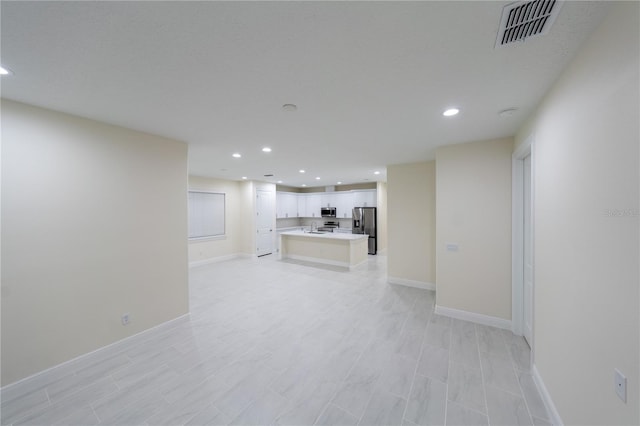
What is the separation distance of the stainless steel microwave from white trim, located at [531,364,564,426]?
23.7ft

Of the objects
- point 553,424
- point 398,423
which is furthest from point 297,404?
point 553,424

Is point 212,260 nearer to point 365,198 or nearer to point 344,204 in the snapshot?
point 344,204

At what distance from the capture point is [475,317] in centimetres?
322

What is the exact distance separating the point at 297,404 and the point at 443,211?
9.85 ft

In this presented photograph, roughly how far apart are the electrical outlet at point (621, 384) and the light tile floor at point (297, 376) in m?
0.96

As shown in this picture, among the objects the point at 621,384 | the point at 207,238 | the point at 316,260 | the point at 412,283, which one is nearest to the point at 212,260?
the point at 207,238

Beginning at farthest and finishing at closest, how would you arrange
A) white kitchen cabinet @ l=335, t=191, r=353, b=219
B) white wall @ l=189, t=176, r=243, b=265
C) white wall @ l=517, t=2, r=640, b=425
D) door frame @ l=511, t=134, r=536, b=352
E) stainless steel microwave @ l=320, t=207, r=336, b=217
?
stainless steel microwave @ l=320, t=207, r=336, b=217
white kitchen cabinet @ l=335, t=191, r=353, b=219
white wall @ l=189, t=176, r=243, b=265
door frame @ l=511, t=134, r=536, b=352
white wall @ l=517, t=2, r=640, b=425

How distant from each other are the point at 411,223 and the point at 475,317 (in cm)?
195

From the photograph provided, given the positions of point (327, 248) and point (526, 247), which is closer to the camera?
point (526, 247)

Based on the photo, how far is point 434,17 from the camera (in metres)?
1.13

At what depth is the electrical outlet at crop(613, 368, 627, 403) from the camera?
1.01 m

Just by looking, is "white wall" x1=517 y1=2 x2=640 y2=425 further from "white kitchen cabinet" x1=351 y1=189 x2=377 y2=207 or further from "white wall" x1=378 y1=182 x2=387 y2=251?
"white kitchen cabinet" x1=351 y1=189 x2=377 y2=207

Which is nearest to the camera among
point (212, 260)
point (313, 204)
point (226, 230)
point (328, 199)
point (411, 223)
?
point (411, 223)

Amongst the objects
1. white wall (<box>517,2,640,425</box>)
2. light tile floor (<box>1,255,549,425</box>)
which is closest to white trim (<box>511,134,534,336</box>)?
light tile floor (<box>1,255,549,425</box>)
